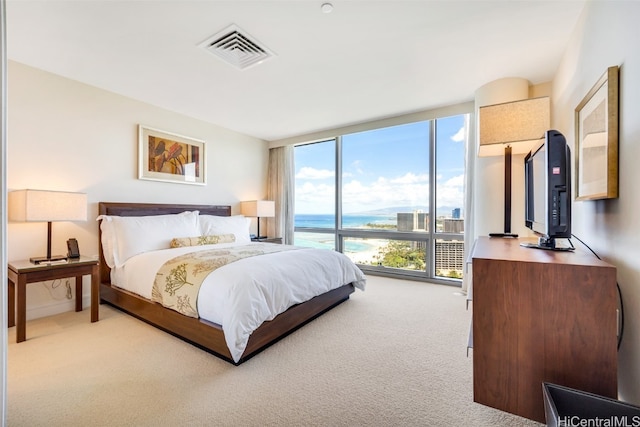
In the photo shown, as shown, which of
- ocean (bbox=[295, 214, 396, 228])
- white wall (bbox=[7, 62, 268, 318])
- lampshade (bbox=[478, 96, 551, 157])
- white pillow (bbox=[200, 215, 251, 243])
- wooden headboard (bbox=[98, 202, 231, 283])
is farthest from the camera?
ocean (bbox=[295, 214, 396, 228])

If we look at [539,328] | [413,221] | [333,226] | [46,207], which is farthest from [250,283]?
[333,226]

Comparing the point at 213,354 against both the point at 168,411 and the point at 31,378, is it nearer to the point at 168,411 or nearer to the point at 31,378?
the point at 168,411

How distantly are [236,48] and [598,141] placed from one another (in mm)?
2617

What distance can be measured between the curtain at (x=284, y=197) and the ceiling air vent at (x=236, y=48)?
8.86ft

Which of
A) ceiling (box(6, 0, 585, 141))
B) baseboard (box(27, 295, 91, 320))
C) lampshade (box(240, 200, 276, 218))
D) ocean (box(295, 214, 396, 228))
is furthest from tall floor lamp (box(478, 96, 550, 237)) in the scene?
baseboard (box(27, 295, 91, 320))

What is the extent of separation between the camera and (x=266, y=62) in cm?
256

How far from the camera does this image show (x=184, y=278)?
2.21 m

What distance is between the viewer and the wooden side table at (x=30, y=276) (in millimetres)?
2213

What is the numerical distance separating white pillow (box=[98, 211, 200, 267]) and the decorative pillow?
12 centimetres

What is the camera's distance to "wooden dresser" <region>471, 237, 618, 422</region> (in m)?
1.13

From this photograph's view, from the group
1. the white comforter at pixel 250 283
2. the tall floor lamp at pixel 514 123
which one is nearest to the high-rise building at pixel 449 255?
the white comforter at pixel 250 283

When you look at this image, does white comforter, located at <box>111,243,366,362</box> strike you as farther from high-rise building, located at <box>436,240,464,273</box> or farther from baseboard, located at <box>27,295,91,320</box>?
high-rise building, located at <box>436,240,464,273</box>

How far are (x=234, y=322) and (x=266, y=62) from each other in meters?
2.27

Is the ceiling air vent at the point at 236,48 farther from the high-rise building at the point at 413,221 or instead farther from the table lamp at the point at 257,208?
the high-rise building at the point at 413,221
